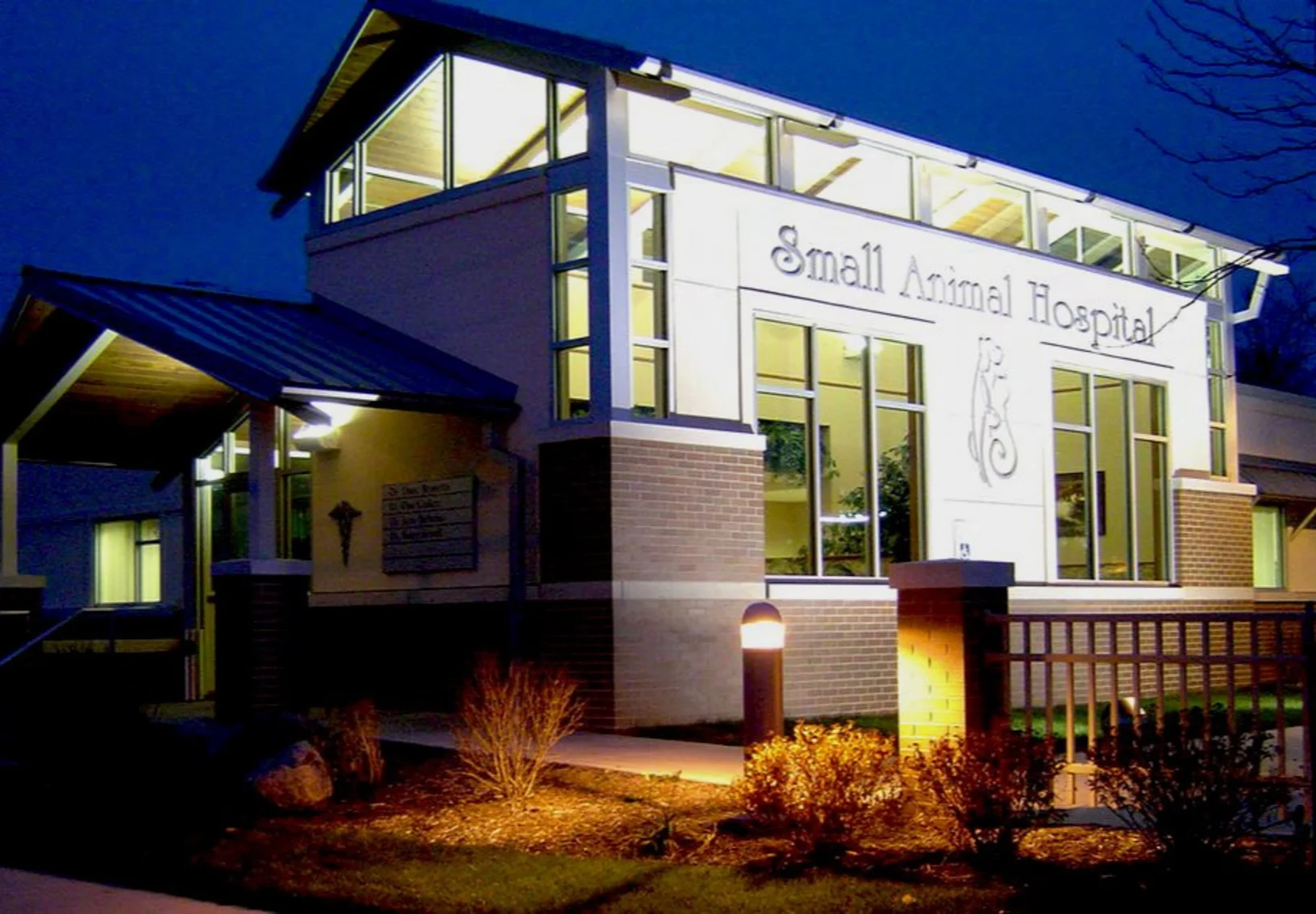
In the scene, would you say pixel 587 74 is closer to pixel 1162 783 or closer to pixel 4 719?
pixel 4 719

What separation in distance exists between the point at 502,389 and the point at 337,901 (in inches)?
357

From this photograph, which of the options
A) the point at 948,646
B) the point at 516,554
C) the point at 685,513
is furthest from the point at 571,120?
the point at 948,646

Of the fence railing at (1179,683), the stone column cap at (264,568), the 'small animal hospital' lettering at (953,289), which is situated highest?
the 'small animal hospital' lettering at (953,289)

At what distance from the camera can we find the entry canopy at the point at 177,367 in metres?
→ 16.9

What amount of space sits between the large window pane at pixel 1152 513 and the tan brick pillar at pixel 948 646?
1316 centimetres

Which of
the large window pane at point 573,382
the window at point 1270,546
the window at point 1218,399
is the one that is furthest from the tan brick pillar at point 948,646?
the window at point 1270,546

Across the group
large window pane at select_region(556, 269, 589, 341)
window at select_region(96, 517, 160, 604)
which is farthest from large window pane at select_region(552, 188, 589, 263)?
window at select_region(96, 517, 160, 604)

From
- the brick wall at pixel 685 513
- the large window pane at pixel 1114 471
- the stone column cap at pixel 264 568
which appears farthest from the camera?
the large window pane at pixel 1114 471

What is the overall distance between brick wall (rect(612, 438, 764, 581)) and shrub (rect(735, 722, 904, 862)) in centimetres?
712

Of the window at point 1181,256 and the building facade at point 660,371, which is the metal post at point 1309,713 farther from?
the window at point 1181,256

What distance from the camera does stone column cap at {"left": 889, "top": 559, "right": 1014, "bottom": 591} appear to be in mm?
11352

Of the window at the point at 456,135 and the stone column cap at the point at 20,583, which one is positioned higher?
the window at the point at 456,135

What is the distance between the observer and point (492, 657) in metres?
14.4

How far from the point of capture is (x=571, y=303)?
1784 cm
